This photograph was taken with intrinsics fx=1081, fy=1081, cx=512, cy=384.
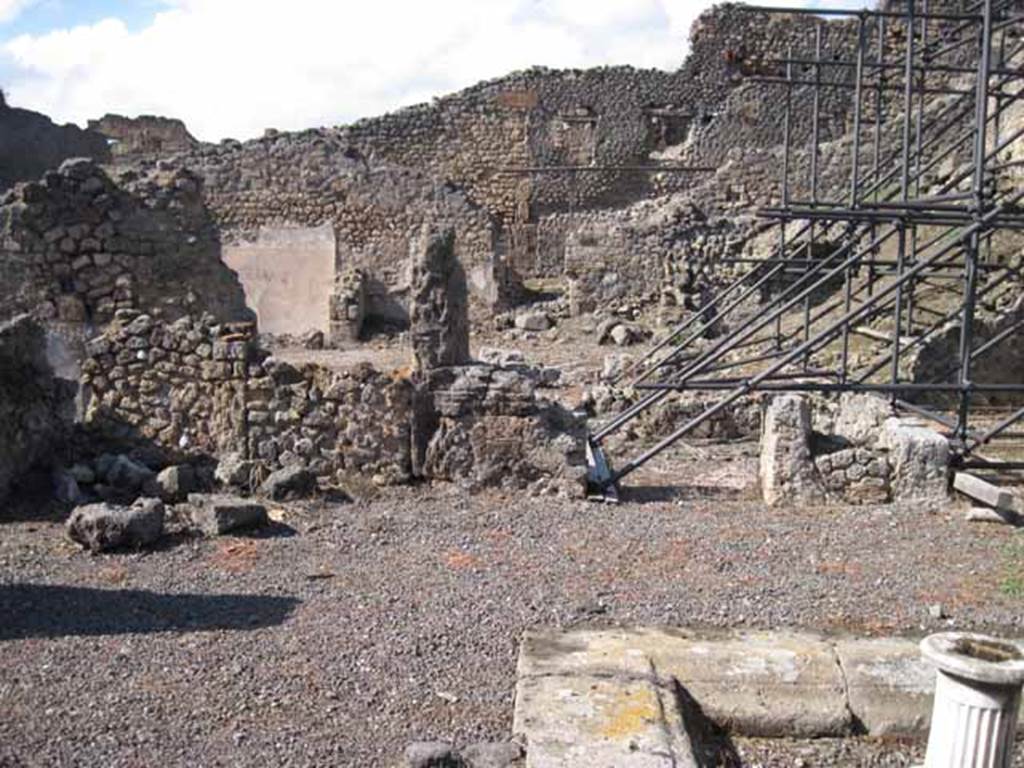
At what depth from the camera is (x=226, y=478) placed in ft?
26.4

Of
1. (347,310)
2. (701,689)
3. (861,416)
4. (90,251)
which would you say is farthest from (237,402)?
(347,310)

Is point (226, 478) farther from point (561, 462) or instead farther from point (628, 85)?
point (628, 85)

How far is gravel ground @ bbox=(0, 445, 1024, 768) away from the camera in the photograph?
4.38m

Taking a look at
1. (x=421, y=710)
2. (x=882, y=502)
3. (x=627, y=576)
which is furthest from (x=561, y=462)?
(x=421, y=710)

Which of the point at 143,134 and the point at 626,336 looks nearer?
the point at 626,336

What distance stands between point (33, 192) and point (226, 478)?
4302 millimetres

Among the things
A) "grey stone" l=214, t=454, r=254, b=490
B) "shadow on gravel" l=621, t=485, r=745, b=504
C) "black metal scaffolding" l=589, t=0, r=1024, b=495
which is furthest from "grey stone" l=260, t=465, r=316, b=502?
"shadow on gravel" l=621, t=485, r=745, b=504

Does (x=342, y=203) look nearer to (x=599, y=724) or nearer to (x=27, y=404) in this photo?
(x=27, y=404)

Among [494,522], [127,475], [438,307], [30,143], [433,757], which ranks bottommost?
[433,757]

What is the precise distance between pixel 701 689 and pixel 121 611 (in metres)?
3.00

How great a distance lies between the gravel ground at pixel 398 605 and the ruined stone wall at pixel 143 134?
2440 centimetres

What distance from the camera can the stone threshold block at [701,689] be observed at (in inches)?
160

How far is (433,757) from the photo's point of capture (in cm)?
398

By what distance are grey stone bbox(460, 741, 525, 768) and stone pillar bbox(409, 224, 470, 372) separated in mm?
4499
